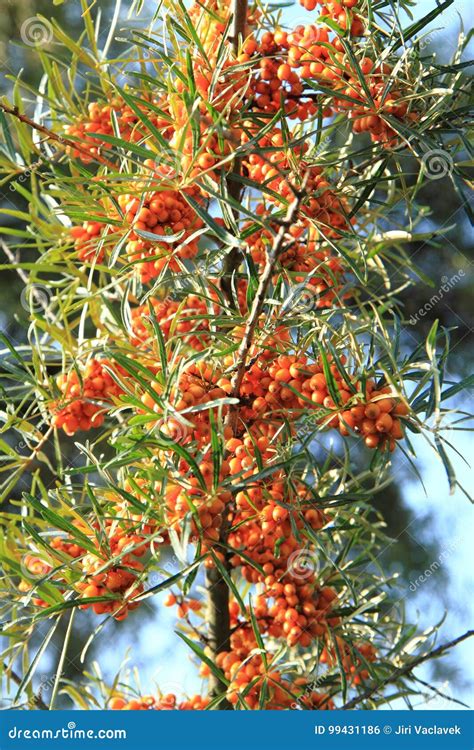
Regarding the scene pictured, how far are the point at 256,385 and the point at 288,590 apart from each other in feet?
0.72

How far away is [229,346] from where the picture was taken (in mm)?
634

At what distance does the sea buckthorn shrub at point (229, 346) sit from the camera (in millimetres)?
581

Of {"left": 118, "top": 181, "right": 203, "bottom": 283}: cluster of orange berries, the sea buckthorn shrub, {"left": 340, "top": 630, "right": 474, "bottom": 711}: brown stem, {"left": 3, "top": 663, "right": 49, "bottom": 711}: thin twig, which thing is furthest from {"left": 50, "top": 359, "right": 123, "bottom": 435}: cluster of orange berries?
{"left": 340, "top": 630, "right": 474, "bottom": 711}: brown stem

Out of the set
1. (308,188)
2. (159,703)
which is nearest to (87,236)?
(308,188)

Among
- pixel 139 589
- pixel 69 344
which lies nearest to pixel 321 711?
pixel 139 589

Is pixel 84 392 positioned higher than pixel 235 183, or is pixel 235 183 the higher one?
pixel 235 183

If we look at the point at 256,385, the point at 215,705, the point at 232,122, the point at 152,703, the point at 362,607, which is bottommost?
the point at 152,703

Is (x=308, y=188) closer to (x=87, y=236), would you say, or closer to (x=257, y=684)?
(x=87, y=236)

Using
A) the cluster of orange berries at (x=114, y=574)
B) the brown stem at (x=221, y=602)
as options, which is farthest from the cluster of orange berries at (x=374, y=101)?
the cluster of orange berries at (x=114, y=574)

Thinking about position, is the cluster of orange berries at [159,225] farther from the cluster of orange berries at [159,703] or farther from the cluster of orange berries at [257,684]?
the cluster of orange berries at [159,703]

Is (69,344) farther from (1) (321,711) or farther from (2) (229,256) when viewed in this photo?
(1) (321,711)

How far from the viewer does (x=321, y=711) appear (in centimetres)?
75

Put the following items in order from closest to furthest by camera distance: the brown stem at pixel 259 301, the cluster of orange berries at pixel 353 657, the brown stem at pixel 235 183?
the brown stem at pixel 259 301
the brown stem at pixel 235 183
the cluster of orange berries at pixel 353 657

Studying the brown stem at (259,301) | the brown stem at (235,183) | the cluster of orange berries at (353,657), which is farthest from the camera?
the cluster of orange berries at (353,657)
